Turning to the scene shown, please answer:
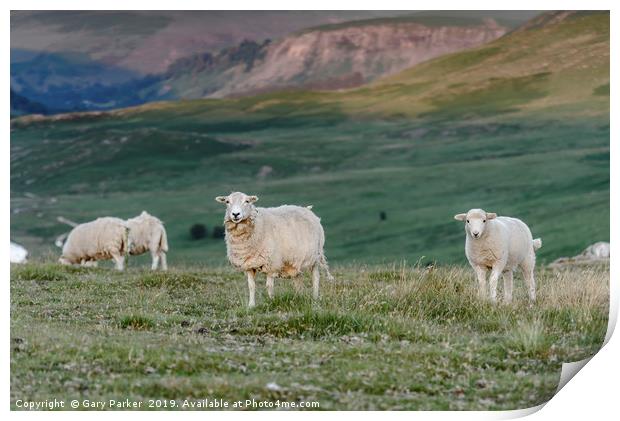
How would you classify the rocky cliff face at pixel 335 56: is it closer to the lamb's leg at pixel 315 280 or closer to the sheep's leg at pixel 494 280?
the lamb's leg at pixel 315 280

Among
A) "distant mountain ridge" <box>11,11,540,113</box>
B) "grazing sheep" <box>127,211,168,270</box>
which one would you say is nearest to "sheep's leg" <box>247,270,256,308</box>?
"distant mountain ridge" <box>11,11,540,113</box>

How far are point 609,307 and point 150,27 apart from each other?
57.5 feet

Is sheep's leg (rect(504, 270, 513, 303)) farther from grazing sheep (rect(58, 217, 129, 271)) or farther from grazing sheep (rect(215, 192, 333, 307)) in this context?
grazing sheep (rect(58, 217, 129, 271))

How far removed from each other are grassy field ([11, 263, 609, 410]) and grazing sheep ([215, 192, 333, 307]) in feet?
1.69

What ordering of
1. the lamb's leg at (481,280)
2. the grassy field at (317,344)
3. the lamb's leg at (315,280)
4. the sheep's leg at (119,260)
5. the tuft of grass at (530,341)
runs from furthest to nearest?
the sheep's leg at (119,260) → the lamb's leg at (315,280) → the lamb's leg at (481,280) → the tuft of grass at (530,341) → the grassy field at (317,344)

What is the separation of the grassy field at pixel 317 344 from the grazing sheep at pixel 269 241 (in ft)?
1.69

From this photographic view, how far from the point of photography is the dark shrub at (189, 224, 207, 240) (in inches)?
3088

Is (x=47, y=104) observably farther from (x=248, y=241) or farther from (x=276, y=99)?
(x=248, y=241)

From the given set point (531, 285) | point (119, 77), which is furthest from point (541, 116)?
point (531, 285)

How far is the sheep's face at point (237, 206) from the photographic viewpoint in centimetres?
1759

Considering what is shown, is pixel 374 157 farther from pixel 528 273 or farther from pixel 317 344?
pixel 317 344

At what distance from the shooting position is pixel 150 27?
3023cm

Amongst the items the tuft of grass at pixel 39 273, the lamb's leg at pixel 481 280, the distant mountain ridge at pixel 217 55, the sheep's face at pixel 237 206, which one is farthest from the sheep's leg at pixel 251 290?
the distant mountain ridge at pixel 217 55

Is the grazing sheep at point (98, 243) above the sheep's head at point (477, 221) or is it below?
below
